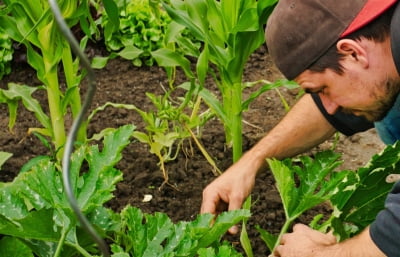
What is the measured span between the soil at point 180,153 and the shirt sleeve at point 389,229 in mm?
711

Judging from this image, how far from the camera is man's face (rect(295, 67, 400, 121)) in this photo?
1946mm

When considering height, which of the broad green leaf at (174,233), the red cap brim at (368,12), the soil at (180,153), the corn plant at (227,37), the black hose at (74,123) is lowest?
the soil at (180,153)

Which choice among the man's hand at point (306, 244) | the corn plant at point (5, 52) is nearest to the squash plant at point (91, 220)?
the man's hand at point (306, 244)

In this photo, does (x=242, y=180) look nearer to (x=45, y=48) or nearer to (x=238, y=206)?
(x=238, y=206)

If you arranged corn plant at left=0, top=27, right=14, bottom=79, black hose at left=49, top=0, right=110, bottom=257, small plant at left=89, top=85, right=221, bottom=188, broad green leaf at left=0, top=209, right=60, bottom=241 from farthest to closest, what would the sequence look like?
corn plant at left=0, top=27, right=14, bottom=79, small plant at left=89, top=85, right=221, bottom=188, broad green leaf at left=0, top=209, right=60, bottom=241, black hose at left=49, top=0, right=110, bottom=257

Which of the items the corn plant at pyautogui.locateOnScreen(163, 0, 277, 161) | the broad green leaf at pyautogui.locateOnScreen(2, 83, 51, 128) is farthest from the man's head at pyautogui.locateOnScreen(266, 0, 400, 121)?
the broad green leaf at pyautogui.locateOnScreen(2, 83, 51, 128)

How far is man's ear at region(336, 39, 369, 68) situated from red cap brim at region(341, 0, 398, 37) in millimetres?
35

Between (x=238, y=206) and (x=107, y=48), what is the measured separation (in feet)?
5.81

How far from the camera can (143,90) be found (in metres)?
3.59

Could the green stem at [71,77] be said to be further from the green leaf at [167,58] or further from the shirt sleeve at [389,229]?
the shirt sleeve at [389,229]

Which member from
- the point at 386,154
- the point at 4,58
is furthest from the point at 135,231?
the point at 4,58

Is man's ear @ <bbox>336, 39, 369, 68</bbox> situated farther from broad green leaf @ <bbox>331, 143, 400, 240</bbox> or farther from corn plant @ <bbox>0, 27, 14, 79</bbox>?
corn plant @ <bbox>0, 27, 14, 79</bbox>

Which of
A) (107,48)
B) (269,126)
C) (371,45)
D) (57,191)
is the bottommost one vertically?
(269,126)

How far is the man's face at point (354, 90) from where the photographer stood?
1.95m
